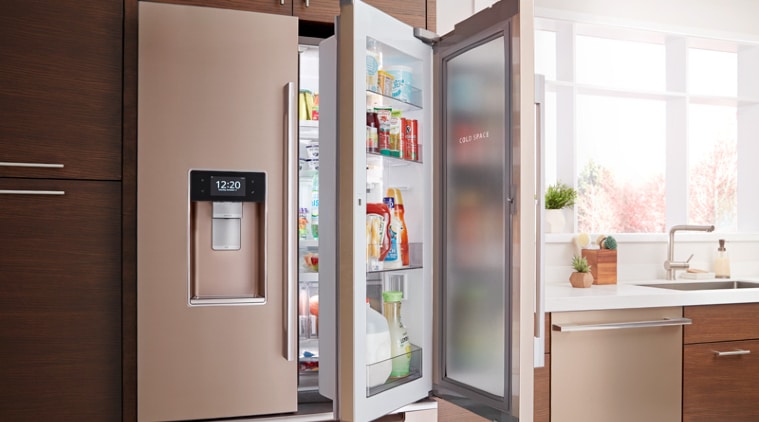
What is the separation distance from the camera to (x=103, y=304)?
72.9 inches

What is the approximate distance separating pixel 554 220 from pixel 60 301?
210 cm

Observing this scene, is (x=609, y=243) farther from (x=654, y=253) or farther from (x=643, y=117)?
(x=643, y=117)

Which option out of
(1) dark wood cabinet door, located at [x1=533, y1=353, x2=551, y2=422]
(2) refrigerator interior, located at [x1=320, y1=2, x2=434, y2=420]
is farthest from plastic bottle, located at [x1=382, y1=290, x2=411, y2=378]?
(1) dark wood cabinet door, located at [x1=533, y1=353, x2=551, y2=422]

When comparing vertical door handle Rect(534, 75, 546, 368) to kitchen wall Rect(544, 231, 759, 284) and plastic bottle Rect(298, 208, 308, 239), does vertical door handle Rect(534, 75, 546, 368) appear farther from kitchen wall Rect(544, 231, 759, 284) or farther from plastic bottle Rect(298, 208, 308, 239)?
plastic bottle Rect(298, 208, 308, 239)

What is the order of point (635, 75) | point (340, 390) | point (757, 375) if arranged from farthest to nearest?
point (635, 75) < point (757, 375) < point (340, 390)

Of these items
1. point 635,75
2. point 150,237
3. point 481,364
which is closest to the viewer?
point 481,364

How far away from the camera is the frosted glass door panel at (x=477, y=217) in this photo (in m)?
1.51

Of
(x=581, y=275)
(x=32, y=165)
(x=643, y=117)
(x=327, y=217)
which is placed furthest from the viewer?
(x=643, y=117)

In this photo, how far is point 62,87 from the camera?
1823mm

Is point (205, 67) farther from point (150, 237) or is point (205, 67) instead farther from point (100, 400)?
point (100, 400)

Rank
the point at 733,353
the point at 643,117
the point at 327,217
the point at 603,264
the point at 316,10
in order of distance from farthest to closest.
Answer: the point at 643,117 < the point at 603,264 < the point at 733,353 < the point at 316,10 < the point at 327,217

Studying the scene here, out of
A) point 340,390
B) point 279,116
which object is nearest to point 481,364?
point 340,390

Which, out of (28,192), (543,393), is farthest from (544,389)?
(28,192)

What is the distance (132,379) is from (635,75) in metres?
3.01
